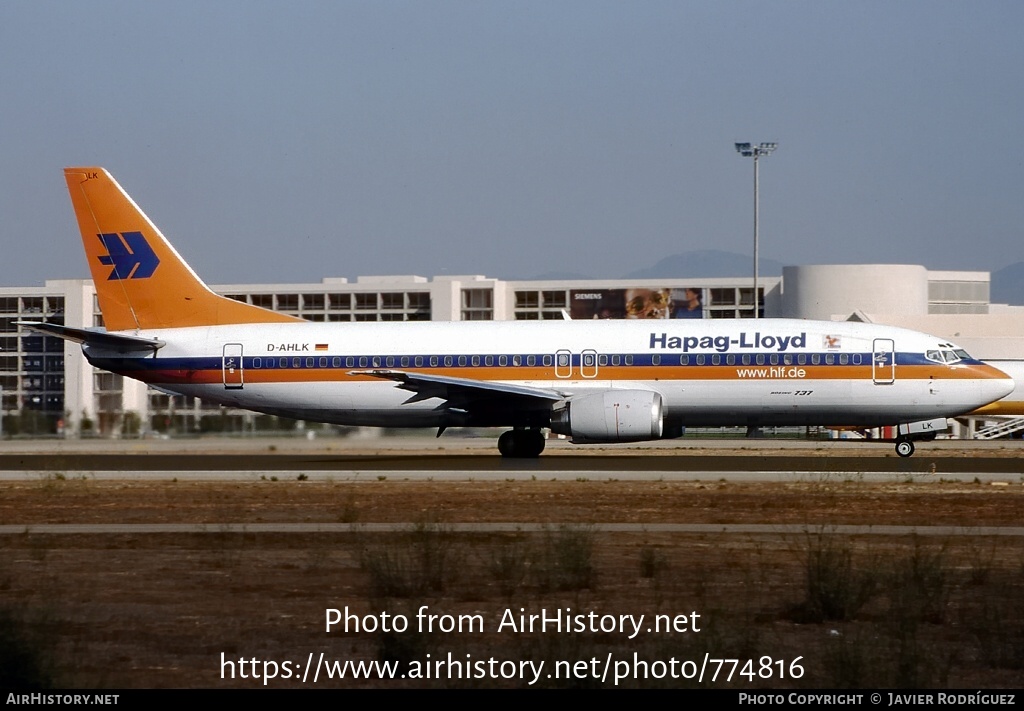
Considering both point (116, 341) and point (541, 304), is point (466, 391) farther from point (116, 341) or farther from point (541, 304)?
point (541, 304)

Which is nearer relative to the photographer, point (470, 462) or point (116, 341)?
point (470, 462)

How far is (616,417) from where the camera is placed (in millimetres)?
33094

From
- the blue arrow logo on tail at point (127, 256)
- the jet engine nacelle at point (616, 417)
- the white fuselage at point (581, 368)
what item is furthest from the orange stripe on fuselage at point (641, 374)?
the blue arrow logo on tail at point (127, 256)

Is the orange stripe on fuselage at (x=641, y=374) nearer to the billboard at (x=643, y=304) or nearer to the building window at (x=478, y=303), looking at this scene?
the building window at (x=478, y=303)

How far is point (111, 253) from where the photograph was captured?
3897 cm

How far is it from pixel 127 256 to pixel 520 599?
93.4ft

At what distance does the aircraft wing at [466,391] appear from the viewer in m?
33.8

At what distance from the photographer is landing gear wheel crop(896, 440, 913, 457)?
35906 mm

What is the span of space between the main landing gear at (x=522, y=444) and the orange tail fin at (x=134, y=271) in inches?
299

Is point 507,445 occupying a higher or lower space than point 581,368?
lower

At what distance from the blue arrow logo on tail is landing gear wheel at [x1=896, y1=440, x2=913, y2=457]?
72.0 feet

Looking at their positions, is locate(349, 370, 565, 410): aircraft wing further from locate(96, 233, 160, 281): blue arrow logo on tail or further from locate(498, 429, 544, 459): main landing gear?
locate(96, 233, 160, 281): blue arrow logo on tail

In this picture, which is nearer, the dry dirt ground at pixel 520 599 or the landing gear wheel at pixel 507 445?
the dry dirt ground at pixel 520 599

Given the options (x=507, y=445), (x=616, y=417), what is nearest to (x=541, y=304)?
(x=507, y=445)
